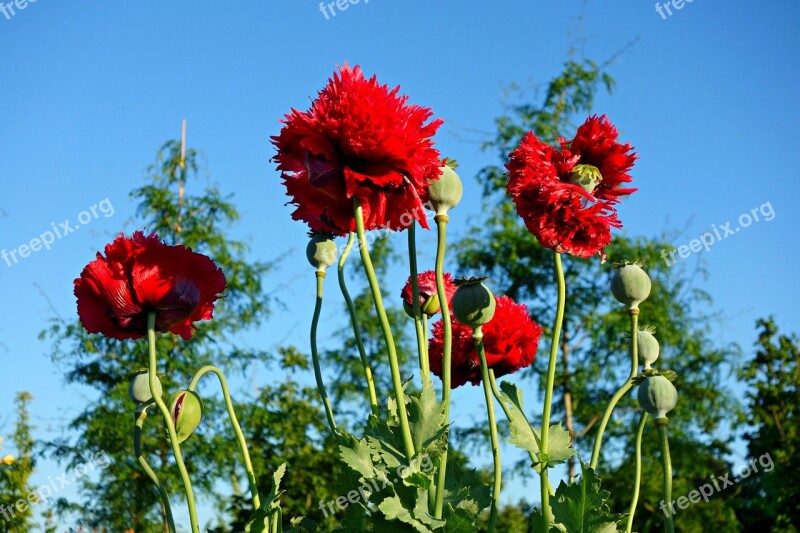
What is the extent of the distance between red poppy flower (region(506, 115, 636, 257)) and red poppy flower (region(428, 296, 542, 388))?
0.37 m

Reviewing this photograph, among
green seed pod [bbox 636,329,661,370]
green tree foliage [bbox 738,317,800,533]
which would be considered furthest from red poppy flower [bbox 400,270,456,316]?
green tree foliage [bbox 738,317,800,533]

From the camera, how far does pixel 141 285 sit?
1.56m

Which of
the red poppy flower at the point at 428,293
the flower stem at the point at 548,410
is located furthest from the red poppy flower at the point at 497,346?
the flower stem at the point at 548,410

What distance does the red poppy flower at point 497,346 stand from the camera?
1944 millimetres

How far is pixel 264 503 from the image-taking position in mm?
1550

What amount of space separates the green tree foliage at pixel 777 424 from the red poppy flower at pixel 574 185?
10.1 metres

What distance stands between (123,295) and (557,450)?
0.82 metres

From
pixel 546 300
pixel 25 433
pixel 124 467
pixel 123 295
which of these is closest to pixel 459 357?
pixel 123 295

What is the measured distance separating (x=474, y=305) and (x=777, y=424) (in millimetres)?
11274

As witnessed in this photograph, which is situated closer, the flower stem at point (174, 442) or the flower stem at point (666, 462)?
the flower stem at point (174, 442)

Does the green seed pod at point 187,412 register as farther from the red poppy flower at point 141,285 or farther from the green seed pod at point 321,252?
the green seed pod at point 321,252

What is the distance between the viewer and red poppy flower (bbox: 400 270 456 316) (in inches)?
75.9

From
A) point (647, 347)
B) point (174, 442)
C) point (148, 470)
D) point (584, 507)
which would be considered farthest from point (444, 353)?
point (647, 347)

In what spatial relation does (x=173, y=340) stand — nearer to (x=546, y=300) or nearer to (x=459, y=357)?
(x=546, y=300)
